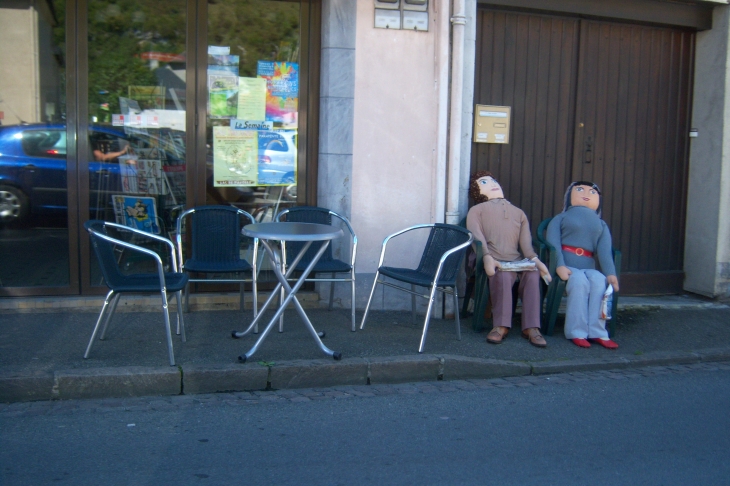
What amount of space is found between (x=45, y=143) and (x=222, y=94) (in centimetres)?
160

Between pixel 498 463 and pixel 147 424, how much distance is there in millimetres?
2054

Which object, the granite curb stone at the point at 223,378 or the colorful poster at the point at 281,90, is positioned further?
the colorful poster at the point at 281,90

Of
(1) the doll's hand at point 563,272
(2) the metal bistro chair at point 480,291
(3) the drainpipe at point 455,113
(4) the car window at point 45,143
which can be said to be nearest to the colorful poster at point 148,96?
(4) the car window at point 45,143

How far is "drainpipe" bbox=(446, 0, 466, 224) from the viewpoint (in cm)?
688

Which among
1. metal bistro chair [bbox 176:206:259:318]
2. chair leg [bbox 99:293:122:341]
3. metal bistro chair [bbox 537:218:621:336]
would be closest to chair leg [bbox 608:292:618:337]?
metal bistro chair [bbox 537:218:621:336]

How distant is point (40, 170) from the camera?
6.64 m

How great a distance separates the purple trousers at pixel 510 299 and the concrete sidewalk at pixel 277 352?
20 centimetres

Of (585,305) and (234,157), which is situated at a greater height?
(234,157)

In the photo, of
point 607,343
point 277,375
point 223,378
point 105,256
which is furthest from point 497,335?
point 105,256

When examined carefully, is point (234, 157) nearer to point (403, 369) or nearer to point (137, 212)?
point (137, 212)

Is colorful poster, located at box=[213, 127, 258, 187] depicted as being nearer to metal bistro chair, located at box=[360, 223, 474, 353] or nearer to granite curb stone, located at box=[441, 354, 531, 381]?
metal bistro chair, located at box=[360, 223, 474, 353]

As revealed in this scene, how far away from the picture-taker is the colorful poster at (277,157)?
7117 millimetres

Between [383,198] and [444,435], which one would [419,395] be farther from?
[383,198]

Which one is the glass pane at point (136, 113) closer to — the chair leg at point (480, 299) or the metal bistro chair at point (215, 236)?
the metal bistro chair at point (215, 236)
